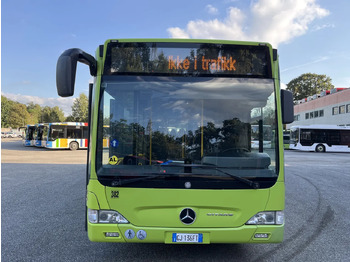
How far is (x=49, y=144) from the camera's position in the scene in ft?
89.4

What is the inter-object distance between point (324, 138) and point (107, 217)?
30255mm

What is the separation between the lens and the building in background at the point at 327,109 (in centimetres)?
4088

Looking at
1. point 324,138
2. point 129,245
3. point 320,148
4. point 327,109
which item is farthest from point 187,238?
point 327,109

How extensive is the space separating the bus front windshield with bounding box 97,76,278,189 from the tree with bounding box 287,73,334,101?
226 feet

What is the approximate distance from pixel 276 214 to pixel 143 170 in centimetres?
169

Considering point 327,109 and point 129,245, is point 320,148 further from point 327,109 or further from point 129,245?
point 129,245

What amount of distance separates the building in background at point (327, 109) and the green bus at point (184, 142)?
142 ft

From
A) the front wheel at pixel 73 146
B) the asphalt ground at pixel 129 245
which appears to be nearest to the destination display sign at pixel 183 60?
the asphalt ground at pixel 129 245

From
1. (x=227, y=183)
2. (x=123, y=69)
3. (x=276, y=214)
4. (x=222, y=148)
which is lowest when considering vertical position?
(x=276, y=214)

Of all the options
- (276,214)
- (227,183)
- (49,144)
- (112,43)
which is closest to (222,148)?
(227,183)

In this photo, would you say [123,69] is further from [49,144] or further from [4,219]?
[49,144]

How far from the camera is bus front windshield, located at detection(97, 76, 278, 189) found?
335cm

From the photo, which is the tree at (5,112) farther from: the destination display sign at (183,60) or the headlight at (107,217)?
the headlight at (107,217)

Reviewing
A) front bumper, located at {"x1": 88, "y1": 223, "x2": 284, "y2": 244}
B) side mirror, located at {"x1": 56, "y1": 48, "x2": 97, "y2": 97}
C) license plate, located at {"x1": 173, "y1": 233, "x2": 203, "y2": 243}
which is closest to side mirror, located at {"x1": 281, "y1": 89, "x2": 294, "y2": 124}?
front bumper, located at {"x1": 88, "y1": 223, "x2": 284, "y2": 244}
